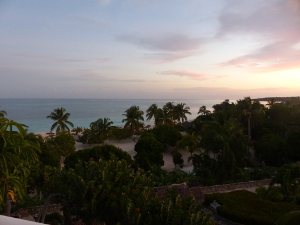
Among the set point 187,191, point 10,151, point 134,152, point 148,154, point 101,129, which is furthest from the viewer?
point 101,129

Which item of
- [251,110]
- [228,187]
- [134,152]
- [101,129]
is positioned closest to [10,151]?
[228,187]

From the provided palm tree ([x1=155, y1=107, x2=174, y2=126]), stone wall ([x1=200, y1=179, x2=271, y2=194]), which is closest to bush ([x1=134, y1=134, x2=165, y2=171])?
stone wall ([x1=200, y1=179, x2=271, y2=194])

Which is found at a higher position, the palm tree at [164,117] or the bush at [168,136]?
the palm tree at [164,117]

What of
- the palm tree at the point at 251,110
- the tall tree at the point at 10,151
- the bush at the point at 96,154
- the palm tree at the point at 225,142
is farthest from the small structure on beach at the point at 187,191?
the palm tree at the point at 251,110

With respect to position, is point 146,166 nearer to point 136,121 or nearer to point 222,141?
point 222,141

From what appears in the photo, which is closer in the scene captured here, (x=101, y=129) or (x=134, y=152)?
(x=134, y=152)

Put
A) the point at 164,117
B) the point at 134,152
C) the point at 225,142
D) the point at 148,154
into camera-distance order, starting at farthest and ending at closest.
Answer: the point at 164,117 → the point at 134,152 → the point at 148,154 → the point at 225,142

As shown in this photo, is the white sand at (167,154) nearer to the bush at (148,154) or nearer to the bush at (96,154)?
the bush at (148,154)

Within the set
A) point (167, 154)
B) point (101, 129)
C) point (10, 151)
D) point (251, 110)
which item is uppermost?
point (10, 151)

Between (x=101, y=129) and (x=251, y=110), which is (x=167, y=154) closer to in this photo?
(x=101, y=129)

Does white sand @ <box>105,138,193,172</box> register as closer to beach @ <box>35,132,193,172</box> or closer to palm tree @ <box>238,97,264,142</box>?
beach @ <box>35,132,193,172</box>

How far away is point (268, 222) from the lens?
35.2ft

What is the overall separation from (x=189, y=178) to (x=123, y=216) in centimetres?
1216

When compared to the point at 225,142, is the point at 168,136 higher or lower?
lower
